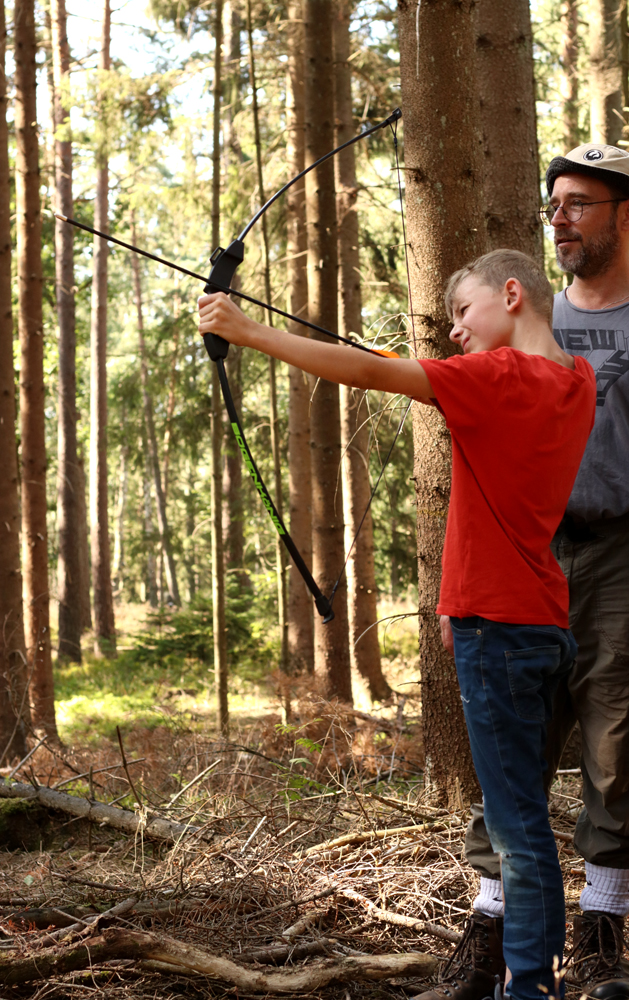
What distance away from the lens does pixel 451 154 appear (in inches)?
135

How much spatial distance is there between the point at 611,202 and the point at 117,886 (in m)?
2.76

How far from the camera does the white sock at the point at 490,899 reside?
2414 millimetres

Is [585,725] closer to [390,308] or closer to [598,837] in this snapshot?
[598,837]

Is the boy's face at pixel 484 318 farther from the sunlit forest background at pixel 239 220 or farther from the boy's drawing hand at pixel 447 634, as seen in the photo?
the sunlit forest background at pixel 239 220

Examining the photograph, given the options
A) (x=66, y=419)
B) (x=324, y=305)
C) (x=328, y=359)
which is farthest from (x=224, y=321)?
(x=66, y=419)

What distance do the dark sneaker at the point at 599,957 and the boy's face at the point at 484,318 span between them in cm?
168

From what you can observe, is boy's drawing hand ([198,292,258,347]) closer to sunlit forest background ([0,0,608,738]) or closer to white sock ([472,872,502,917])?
white sock ([472,872,502,917])

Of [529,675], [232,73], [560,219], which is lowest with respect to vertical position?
[529,675]

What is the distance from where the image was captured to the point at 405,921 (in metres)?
2.72

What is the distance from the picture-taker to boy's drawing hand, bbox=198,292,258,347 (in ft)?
6.79

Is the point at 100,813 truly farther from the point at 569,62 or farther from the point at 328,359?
the point at 569,62

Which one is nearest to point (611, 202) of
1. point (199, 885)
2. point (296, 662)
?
point (199, 885)

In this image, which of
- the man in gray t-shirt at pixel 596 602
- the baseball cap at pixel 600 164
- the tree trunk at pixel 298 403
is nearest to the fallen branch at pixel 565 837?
the man in gray t-shirt at pixel 596 602

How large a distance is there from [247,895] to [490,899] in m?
0.88
